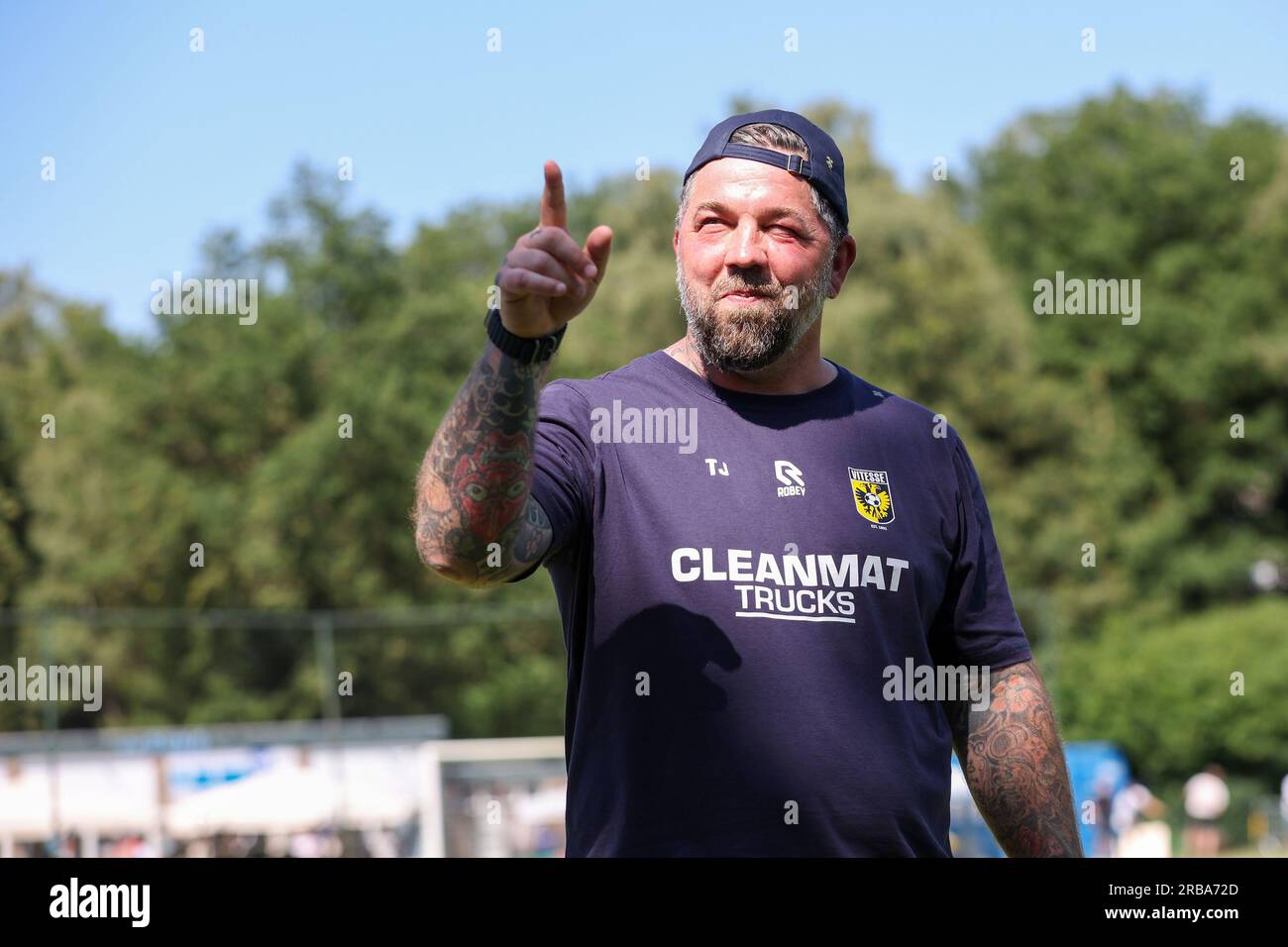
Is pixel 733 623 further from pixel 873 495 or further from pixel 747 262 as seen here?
pixel 747 262

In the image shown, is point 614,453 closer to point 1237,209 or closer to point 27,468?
point 27,468

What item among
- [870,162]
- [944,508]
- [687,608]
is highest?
[870,162]

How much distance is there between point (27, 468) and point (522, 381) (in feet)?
95.5

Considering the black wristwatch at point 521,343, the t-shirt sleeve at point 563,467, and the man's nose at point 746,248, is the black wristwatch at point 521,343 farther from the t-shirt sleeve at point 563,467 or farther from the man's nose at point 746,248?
the man's nose at point 746,248

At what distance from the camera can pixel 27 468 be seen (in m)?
28.6

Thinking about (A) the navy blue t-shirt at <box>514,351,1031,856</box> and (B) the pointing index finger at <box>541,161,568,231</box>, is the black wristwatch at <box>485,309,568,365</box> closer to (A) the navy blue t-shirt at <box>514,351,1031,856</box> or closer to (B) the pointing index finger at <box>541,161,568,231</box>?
(B) the pointing index finger at <box>541,161,568,231</box>

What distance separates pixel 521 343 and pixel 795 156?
0.82m

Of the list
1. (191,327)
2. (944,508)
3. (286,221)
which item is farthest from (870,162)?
(944,508)

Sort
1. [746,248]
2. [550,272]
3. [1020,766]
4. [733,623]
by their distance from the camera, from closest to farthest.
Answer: [550,272], [733,623], [746,248], [1020,766]

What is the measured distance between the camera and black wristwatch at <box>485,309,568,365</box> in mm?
2139

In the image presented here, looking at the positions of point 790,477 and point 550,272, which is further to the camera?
point 790,477

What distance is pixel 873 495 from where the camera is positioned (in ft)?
8.74

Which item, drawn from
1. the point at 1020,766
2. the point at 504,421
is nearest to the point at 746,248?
the point at 504,421

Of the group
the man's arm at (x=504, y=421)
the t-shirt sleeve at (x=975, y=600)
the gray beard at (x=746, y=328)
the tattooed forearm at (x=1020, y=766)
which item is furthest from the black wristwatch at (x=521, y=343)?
the tattooed forearm at (x=1020, y=766)
